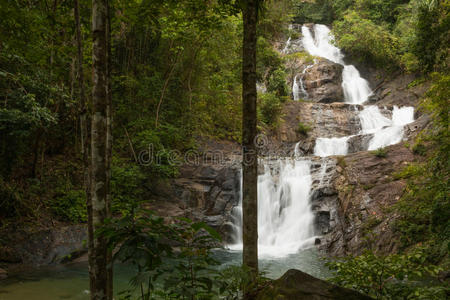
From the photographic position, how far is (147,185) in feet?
36.8

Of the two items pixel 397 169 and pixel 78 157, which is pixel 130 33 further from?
pixel 397 169

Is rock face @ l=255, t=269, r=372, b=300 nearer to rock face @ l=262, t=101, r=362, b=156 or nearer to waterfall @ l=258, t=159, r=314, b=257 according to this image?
waterfall @ l=258, t=159, r=314, b=257

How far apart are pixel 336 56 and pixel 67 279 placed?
25512mm

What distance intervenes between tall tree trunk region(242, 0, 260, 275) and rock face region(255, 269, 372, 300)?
113cm

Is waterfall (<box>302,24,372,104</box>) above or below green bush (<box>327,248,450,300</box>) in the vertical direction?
above

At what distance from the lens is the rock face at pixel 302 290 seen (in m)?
2.54

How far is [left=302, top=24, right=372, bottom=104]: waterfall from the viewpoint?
2242 cm

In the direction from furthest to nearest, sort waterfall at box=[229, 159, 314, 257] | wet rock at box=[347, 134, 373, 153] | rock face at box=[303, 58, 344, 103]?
rock face at box=[303, 58, 344, 103] < wet rock at box=[347, 134, 373, 153] < waterfall at box=[229, 159, 314, 257]

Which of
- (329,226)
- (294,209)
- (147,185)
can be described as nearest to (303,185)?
(294,209)

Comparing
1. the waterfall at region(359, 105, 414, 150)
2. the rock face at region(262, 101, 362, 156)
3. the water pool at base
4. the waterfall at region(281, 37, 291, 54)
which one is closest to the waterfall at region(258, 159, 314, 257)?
the water pool at base

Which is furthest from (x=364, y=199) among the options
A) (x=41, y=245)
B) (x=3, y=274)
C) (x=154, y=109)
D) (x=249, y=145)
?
(x=3, y=274)

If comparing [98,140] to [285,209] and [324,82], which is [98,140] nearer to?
[285,209]

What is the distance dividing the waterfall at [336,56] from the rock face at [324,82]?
0.72 m

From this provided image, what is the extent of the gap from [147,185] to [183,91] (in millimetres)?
4541
